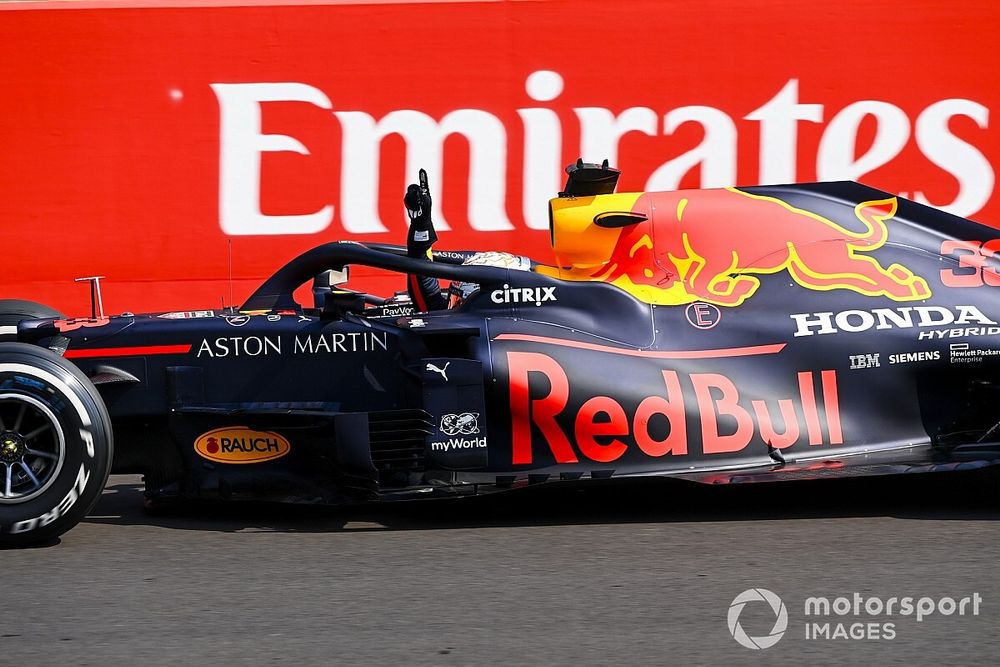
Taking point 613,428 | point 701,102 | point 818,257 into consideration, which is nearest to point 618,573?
point 613,428

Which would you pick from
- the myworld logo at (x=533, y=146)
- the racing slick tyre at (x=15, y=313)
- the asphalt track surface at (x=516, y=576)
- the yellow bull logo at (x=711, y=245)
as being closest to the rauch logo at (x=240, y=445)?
the asphalt track surface at (x=516, y=576)

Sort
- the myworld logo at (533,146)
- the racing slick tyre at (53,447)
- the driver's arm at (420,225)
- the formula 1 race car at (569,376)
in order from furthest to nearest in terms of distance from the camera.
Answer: the myworld logo at (533,146)
the driver's arm at (420,225)
the formula 1 race car at (569,376)
the racing slick tyre at (53,447)

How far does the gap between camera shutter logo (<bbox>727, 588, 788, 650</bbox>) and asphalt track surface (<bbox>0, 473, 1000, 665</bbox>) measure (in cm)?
3

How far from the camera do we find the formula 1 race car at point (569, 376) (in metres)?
4.82

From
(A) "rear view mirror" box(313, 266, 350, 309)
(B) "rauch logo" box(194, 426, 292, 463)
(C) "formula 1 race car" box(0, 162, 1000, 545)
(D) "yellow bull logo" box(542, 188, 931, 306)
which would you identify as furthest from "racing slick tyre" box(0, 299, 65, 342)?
(D) "yellow bull logo" box(542, 188, 931, 306)

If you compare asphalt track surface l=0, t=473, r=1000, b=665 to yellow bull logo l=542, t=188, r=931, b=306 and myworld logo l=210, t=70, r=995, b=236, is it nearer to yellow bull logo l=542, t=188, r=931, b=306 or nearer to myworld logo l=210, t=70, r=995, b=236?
yellow bull logo l=542, t=188, r=931, b=306

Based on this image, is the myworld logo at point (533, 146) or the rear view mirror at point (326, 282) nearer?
the rear view mirror at point (326, 282)

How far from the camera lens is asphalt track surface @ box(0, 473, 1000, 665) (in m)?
3.56

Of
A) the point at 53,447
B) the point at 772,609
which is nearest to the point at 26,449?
the point at 53,447

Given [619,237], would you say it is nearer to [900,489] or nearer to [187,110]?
[900,489]

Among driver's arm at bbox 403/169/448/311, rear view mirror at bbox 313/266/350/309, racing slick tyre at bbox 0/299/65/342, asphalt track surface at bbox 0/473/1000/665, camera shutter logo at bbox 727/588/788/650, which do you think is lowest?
camera shutter logo at bbox 727/588/788/650

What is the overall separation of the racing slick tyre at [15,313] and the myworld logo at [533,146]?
6.03ft

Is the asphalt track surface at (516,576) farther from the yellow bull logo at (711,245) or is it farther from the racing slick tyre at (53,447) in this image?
the yellow bull logo at (711,245)

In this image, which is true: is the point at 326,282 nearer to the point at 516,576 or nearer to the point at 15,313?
the point at 15,313
